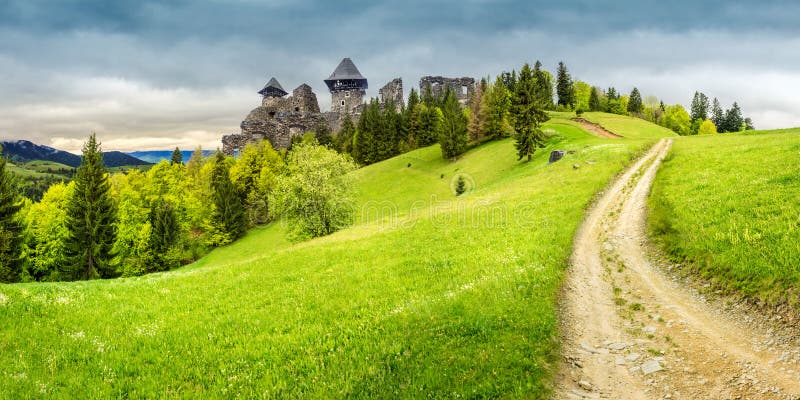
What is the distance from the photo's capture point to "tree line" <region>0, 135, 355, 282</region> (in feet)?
146

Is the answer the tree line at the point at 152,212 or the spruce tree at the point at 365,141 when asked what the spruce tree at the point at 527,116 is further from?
the spruce tree at the point at 365,141

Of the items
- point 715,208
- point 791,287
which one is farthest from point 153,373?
point 715,208

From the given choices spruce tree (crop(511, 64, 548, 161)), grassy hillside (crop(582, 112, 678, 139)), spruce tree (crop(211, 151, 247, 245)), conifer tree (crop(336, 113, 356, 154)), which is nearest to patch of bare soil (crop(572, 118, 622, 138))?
grassy hillside (crop(582, 112, 678, 139))

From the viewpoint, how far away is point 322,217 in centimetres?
4484

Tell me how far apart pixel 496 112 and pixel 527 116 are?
26961 millimetres

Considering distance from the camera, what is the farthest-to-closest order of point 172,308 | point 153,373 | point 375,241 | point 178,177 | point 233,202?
1. point 178,177
2. point 233,202
3. point 375,241
4. point 172,308
5. point 153,373

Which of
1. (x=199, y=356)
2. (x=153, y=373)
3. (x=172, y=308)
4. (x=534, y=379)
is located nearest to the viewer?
(x=534, y=379)

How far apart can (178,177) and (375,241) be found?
68.0 meters

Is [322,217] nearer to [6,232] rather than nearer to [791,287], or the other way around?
[6,232]

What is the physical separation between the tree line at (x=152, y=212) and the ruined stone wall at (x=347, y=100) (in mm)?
58120

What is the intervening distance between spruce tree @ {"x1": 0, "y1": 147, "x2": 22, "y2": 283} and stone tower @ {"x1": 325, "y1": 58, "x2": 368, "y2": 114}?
10054 cm

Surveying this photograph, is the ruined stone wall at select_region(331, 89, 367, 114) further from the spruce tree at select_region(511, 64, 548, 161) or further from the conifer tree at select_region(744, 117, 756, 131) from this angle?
the conifer tree at select_region(744, 117, 756, 131)

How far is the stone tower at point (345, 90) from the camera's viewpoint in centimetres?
13750

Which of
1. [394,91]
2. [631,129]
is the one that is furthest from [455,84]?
[631,129]
